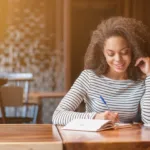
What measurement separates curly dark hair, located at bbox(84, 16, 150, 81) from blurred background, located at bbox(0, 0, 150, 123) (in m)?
2.08

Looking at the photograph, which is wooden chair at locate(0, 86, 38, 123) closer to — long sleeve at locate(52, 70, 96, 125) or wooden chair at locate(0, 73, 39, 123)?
wooden chair at locate(0, 73, 39, 123)

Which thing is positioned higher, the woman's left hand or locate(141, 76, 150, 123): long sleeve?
the woman's left hand

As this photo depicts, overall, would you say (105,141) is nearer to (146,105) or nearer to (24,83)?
(146,105)

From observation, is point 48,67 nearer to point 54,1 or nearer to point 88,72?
point 54,1

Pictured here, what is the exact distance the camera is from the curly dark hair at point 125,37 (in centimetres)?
188

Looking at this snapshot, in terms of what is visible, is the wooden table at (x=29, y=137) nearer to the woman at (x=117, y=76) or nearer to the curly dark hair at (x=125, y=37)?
the woman at (x=117, y=76)

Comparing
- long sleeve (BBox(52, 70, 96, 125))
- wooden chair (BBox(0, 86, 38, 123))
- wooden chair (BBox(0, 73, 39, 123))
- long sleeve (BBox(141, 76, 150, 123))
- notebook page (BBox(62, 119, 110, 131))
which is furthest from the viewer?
wooden chair (BBox(0, 73, 39, 123))

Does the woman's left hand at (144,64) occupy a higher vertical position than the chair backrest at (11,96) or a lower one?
higher

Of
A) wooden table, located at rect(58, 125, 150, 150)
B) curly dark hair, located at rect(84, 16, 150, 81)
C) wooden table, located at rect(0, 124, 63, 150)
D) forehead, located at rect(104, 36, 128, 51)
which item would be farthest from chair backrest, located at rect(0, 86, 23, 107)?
wooden table, located at rect(58, 125, 150, 150)

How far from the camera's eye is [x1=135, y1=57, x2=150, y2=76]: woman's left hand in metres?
1.94

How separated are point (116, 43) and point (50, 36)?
2256 millimetres

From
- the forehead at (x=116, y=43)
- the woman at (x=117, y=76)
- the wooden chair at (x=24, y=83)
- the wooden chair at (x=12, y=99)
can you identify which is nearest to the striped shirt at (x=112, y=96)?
the woman at (x=117, y=76)

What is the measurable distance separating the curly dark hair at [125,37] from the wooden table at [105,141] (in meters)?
0.56

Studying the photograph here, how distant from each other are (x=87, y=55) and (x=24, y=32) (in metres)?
2.09
